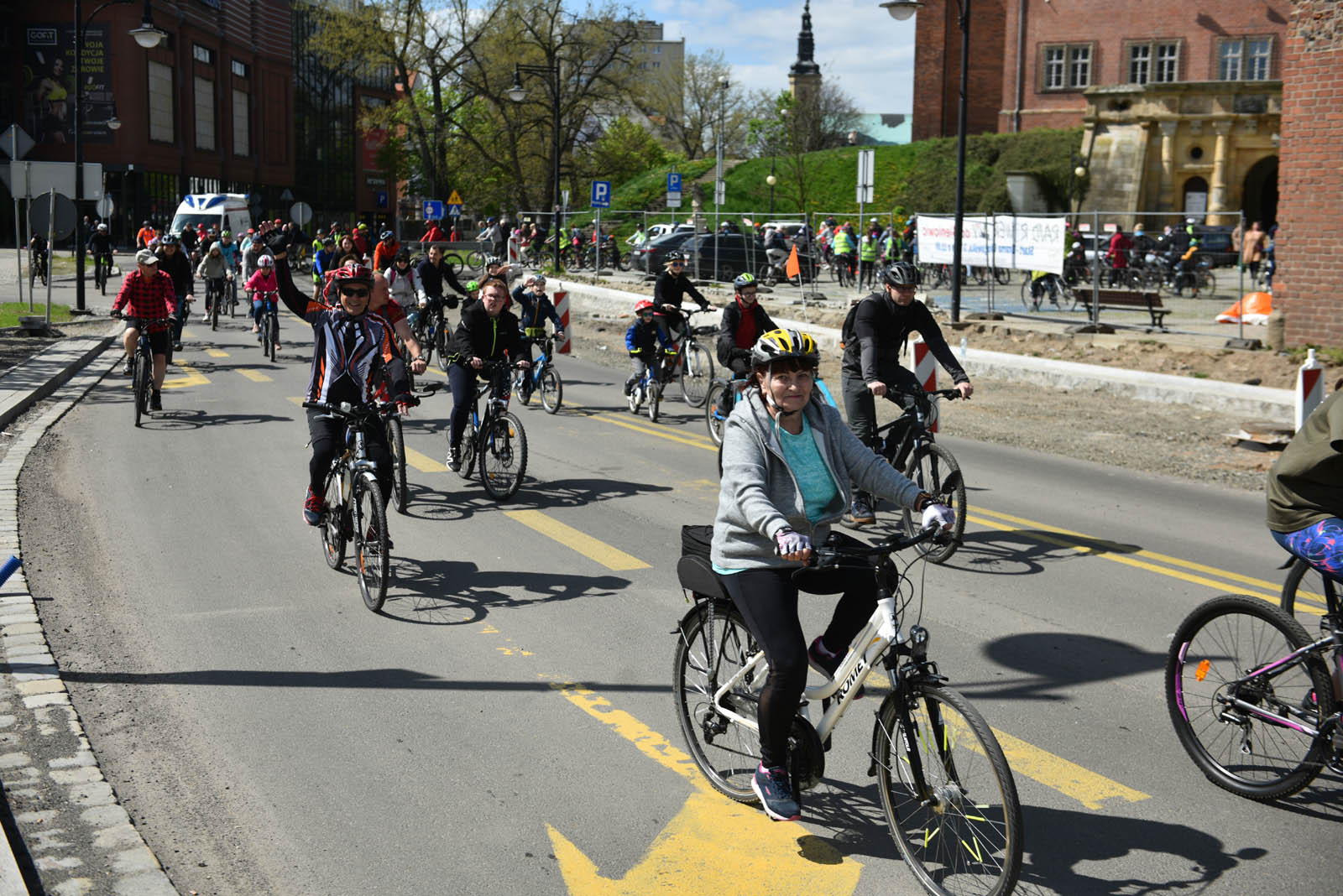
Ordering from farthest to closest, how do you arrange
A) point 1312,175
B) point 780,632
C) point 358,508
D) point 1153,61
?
point 1153,61, point 1312,175, point 358,508, point 780,632

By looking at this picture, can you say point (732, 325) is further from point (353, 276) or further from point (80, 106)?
point (80, 106)

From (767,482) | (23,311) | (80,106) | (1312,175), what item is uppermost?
(80,106)

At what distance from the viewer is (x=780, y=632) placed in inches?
173

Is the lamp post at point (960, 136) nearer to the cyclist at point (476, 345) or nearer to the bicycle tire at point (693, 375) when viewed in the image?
the bicycle tire at point (693, 375)

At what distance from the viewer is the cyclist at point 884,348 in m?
9.26

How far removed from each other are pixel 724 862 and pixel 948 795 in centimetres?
87

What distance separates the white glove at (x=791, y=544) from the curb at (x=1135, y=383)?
1329 cm

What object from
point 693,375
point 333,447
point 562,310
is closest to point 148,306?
point 693,375

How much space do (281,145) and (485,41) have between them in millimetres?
33960

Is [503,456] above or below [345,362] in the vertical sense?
below

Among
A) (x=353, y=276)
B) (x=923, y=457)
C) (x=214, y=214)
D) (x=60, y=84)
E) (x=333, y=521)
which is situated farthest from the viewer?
(x=60, y=84)

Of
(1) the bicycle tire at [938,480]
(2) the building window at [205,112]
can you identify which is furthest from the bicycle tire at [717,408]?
(2) the building window at [205,112]

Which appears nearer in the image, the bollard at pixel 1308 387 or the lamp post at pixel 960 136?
the bollard at pixel 1308 387

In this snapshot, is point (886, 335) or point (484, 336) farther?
point (484, 336)
